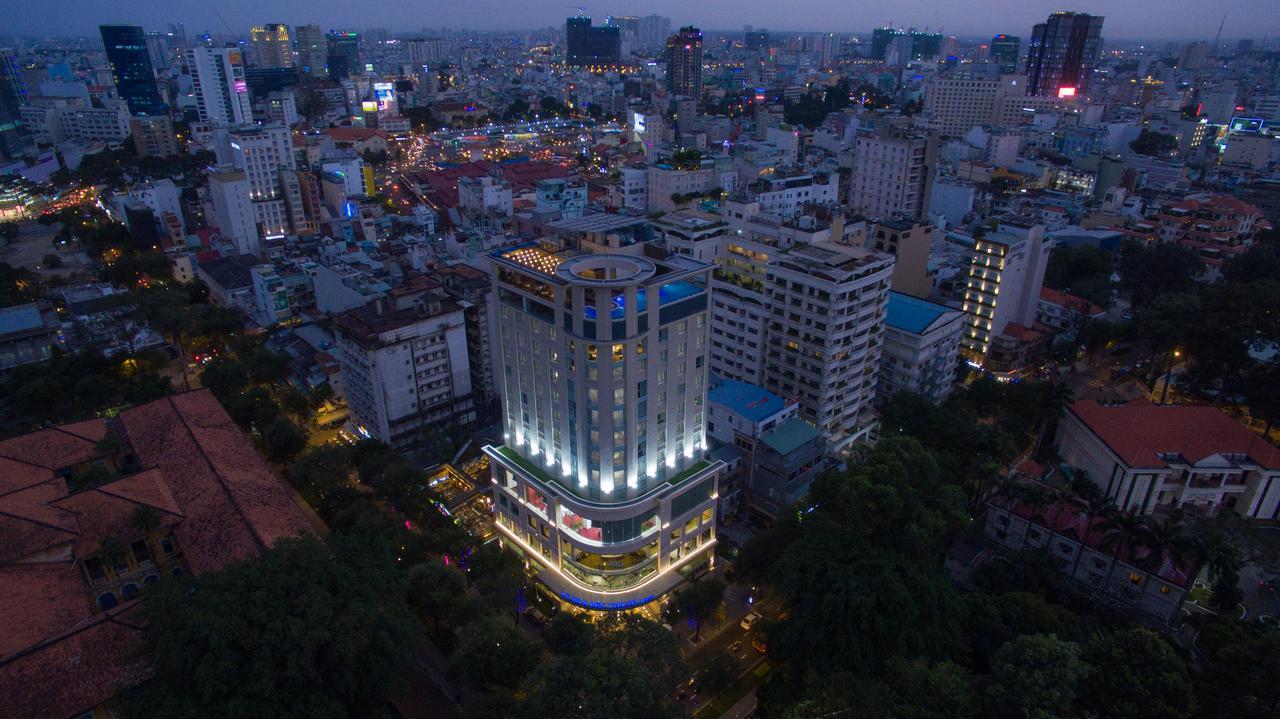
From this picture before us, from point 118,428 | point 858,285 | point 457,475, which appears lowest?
point 457,475

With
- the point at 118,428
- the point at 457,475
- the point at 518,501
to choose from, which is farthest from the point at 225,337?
the point at 518,501

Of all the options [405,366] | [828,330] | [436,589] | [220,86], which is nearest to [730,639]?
[436,589]

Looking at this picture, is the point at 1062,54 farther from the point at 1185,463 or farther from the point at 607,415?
the point at 607,415

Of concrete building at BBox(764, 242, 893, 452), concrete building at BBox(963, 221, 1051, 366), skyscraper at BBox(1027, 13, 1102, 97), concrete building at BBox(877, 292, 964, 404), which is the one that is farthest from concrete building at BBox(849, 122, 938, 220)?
skyscraper at BBox(1027, 13, 1102, 97)

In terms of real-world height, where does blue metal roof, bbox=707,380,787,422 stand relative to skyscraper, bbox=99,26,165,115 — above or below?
below

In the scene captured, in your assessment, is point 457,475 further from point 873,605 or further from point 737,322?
point 873,605

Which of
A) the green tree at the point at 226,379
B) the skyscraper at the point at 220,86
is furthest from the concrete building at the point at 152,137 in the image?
the green tree at the point at 226,379

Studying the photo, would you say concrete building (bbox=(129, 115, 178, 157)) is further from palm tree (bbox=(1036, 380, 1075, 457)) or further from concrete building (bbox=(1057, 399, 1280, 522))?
concrete building (bbox=(1057, 399, 1280, 522))
